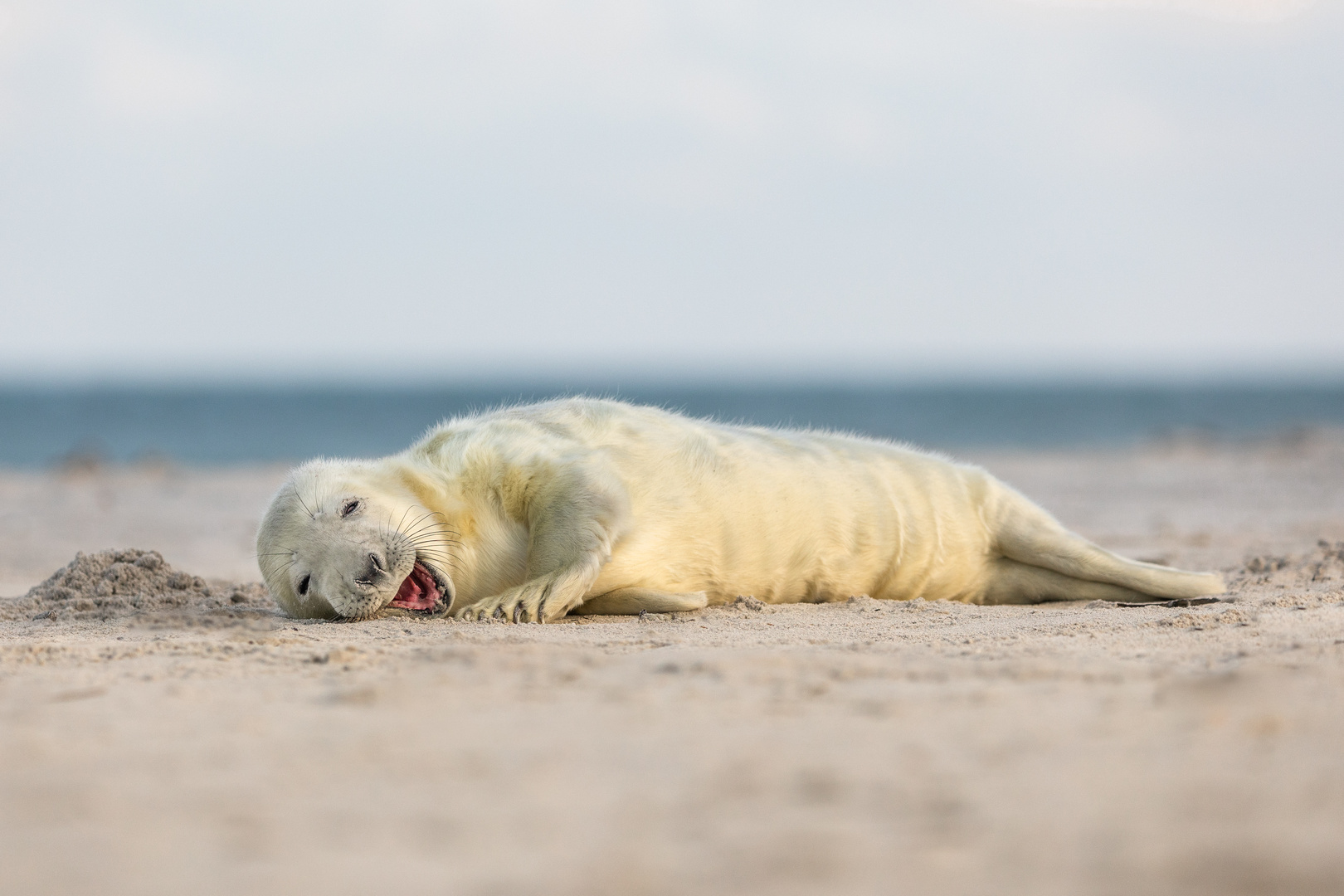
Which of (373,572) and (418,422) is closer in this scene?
(373,572)

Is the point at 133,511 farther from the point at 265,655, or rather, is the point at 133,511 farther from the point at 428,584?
the point at 265,655

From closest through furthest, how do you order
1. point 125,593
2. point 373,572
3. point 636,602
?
point 373,572, point 636,602, point 125,593

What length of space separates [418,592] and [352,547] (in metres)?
0.36

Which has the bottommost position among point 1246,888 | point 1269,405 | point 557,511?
point 1246,888

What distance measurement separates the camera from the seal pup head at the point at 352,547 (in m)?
4.14

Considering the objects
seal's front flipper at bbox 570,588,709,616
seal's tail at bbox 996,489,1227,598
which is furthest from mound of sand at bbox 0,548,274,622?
seal's tail at bbox 996,489,1227,598

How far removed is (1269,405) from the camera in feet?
148

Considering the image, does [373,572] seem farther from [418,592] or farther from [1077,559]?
[1077,559]

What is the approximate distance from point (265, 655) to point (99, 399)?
6080cm

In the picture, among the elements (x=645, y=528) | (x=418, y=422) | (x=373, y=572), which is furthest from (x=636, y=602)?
(x=418, y=422)

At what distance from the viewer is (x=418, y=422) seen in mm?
A: 39000

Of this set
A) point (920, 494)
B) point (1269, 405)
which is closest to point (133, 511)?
point (920, 494)

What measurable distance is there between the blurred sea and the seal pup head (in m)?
8.14

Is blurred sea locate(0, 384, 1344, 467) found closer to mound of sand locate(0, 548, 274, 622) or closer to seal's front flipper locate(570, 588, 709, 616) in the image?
mound of sand locate(0, 548, 274, 622)
